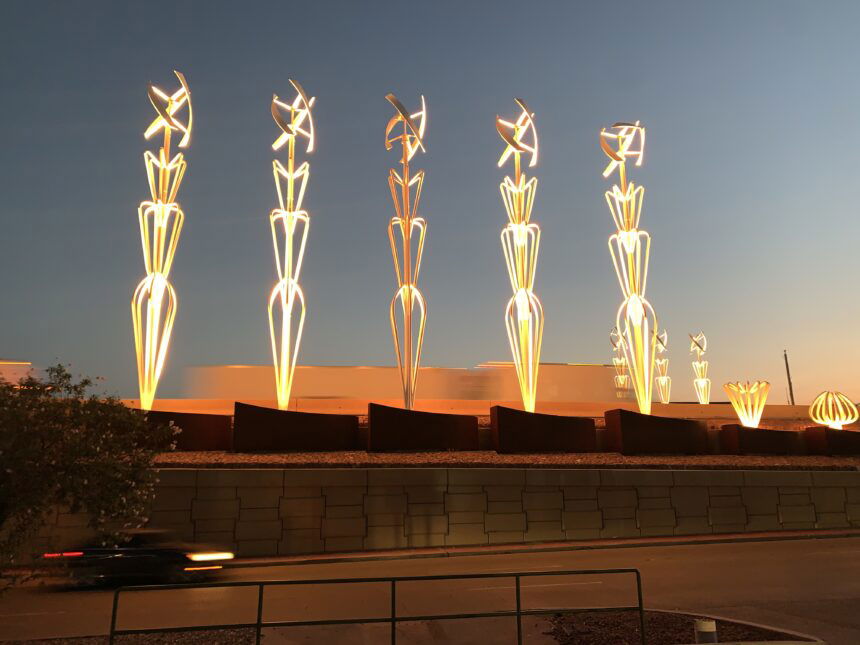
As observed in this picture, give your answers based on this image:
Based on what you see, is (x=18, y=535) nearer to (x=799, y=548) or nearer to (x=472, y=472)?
(x=472, y=472)

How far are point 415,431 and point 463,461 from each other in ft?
8.12

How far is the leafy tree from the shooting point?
8.41 meters

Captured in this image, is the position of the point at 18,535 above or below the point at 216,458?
below

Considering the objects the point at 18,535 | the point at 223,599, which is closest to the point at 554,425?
the point at 223,599

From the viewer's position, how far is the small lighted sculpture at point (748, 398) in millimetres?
36594

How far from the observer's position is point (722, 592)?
12523 millimetres

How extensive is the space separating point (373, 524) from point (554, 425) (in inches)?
333

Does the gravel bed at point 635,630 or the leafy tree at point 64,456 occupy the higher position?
the leafy tree at point 64,456

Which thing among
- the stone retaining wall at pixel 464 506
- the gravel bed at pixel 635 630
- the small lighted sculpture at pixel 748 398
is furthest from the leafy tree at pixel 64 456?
the small lighted sculpture at pixel 748 398

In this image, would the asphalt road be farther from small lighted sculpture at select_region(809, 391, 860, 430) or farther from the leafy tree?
small lighted sculpture at select_region(809, 391, 860, 430)

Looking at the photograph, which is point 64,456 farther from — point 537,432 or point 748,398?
point 748,398

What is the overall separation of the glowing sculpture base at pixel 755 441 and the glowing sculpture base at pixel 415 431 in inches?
430

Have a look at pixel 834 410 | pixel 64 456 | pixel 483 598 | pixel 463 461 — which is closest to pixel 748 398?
pixel 834 410

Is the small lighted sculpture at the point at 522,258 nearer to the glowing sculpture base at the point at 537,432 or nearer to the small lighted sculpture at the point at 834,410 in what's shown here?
the glowing sculpture base at the point at 537,432
